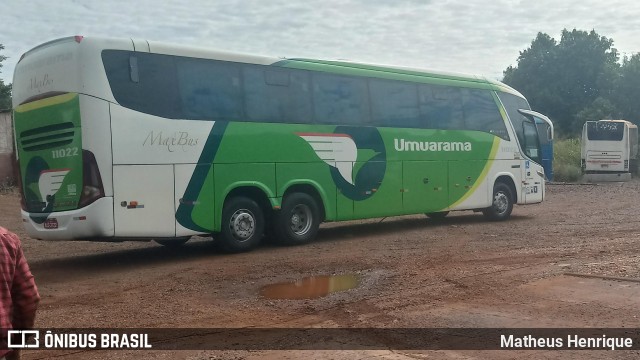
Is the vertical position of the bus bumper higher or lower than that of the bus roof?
lower

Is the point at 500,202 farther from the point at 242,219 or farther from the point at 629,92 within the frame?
the point at 629,92

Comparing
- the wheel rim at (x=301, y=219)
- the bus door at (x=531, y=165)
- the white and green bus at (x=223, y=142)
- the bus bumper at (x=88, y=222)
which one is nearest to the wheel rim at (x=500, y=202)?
the bus door at (x=531, y=165)

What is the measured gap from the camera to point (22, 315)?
3115 mm

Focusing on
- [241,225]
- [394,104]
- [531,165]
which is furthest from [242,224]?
[531,165]

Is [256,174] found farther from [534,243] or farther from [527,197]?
[527,197]

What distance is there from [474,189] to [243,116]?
6985mm

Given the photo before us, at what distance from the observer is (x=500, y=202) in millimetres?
17125

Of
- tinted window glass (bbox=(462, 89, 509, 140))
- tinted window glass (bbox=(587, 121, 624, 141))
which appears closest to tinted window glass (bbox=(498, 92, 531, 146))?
tinted window glass (bbox=(462, 89, 509, 140))

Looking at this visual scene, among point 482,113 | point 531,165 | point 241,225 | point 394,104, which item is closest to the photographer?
point 241,225

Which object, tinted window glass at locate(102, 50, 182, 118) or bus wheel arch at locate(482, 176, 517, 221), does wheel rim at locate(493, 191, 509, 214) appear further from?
tinted window glass at locate(102, 50, 182, 118)

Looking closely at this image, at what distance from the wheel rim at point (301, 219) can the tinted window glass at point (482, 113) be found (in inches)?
209

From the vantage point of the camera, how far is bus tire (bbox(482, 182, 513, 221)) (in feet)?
55.6

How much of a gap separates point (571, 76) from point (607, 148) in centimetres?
2123

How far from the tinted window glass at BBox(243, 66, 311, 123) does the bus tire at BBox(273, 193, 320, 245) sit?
1.46 m
